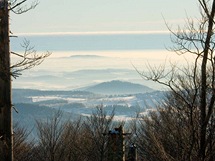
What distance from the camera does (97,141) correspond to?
178 ft

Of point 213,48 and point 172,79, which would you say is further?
point 172,79

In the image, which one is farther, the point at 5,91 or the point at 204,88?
the point at 5,91

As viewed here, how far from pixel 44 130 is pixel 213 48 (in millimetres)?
47356

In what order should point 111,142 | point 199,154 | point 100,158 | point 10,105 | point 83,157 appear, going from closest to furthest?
1. point 111,142
2. point 199,154
3. point 10,105
4. point 100,158
5. point 83,157

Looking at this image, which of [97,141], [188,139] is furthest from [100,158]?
[188,139]

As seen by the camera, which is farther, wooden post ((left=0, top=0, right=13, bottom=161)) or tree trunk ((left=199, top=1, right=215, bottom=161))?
wooden post ((left=0, top=0, right=13, bottom=161))

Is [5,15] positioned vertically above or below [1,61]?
above

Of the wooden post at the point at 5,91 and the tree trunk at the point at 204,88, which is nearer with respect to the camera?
the tree trunk at the point at 204,88

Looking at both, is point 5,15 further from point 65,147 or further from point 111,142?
point 65,147

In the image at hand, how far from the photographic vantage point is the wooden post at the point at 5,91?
46.2ft

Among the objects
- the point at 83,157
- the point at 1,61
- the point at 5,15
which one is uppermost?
the point at 5,15

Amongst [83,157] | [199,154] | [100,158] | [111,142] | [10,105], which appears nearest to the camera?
[111,142]

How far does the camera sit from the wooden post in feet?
46.2

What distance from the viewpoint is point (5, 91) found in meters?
14.2
